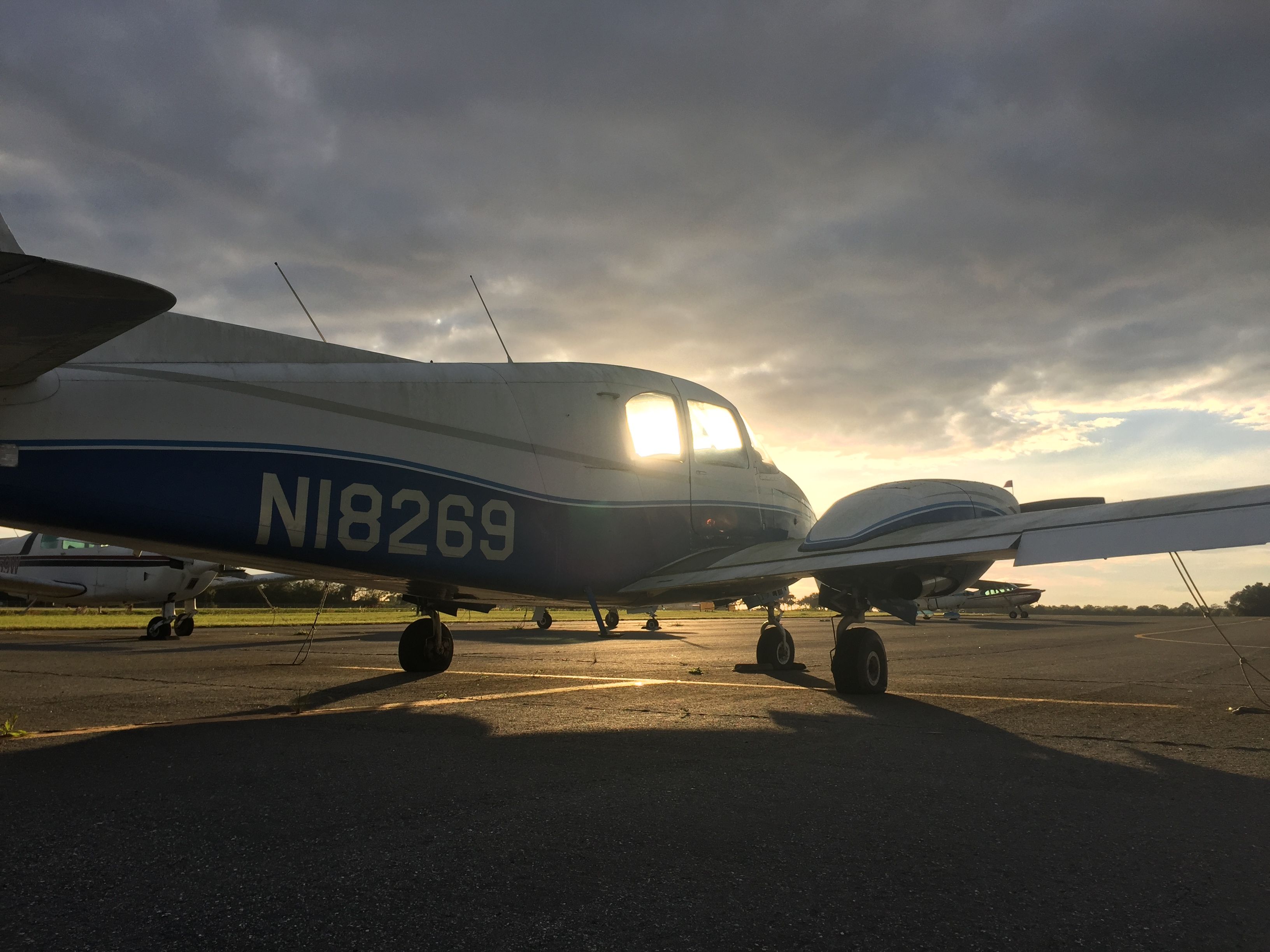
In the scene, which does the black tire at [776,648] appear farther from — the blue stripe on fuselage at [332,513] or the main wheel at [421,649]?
the main wheel at [421,649]

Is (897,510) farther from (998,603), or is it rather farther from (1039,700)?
(998,603)

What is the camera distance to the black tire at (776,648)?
12.9 metres

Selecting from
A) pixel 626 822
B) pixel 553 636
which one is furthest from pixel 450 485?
pixel 553 636

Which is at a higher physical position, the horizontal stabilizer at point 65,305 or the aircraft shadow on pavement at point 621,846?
the horizontal stabilizer at point 65,305

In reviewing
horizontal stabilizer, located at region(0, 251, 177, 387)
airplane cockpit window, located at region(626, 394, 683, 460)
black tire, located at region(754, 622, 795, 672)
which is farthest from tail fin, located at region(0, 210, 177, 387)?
black tire, located at region(754, 622, 795, 672)

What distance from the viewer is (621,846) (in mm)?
3254

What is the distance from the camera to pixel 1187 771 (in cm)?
499

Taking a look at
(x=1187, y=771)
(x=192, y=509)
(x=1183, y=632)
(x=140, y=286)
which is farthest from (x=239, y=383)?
(x=1183, y=632)

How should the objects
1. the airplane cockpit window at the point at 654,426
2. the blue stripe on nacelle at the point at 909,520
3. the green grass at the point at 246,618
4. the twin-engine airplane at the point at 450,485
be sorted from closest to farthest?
the twin-engine airplane at the point at 450,485 < the blue stripe on nacelle at the point at 909,520 < the airplane cockpit window at the point at 654,426 < the green grass at the point at 246,618

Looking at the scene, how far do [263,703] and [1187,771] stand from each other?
7.65 m

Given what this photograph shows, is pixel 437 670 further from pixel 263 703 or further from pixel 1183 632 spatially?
pixel 1183 632

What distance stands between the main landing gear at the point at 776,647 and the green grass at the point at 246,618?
8.14 m

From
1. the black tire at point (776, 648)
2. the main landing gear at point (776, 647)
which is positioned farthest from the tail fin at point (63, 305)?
the black tire at point (776, 648)

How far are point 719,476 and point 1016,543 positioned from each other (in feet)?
12.8
